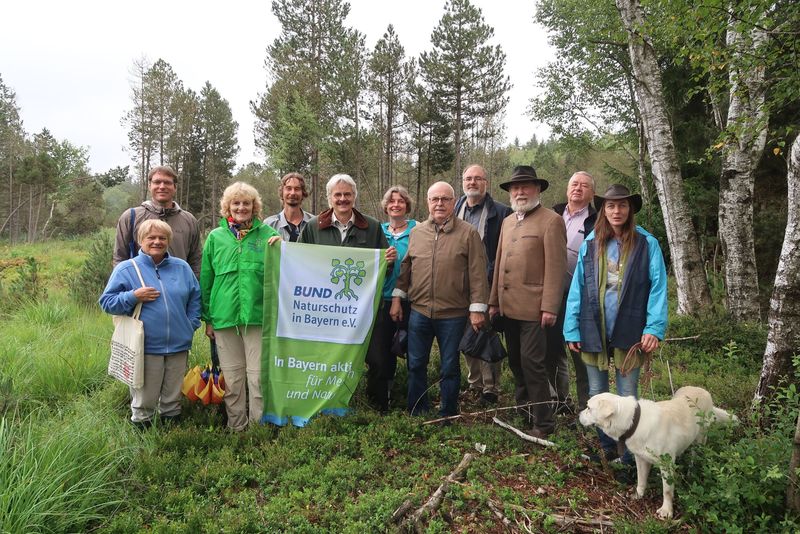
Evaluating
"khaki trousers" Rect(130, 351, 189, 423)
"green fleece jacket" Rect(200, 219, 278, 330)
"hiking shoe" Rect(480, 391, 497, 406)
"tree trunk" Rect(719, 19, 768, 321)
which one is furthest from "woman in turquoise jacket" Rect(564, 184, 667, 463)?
"tree trunk" Rect(719, 19, 768, 321)

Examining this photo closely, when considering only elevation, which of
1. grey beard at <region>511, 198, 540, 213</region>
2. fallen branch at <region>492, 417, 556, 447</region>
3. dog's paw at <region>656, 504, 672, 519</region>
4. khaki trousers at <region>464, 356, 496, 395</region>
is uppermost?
grey beard at <region>511, 198, 540, 213</region>

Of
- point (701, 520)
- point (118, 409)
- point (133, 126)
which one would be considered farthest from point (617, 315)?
point (133, 126)

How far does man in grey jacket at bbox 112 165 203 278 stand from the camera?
15.3 feet

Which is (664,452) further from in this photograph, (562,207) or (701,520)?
(562,207)

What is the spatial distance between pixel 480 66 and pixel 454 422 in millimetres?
27742

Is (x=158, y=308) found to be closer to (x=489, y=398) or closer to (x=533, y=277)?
(x=533, y=277)

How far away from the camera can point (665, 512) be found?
2959 millimetres

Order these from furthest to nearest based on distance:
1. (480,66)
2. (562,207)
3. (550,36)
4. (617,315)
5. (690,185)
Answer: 1. (480,66)
2. (550,36)
3. (690,185)
4. (562,207)
5. (617,315)

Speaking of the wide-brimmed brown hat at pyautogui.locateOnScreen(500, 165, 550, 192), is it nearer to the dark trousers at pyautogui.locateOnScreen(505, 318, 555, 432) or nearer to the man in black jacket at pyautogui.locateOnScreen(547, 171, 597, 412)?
the man in black jacket at pyautogui.locateOnScreen(547, 171, 597, 412)

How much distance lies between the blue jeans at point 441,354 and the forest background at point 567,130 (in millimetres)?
2578

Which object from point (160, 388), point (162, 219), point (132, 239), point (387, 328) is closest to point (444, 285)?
point (387, 328)

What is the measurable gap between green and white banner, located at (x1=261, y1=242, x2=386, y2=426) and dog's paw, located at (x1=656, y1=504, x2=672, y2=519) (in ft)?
9.35

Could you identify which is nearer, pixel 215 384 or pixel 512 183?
pixel 512 183

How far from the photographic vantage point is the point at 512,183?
423cm
